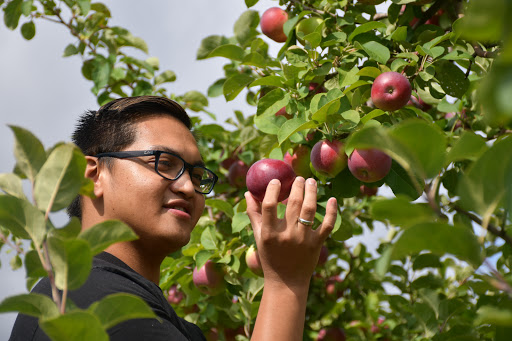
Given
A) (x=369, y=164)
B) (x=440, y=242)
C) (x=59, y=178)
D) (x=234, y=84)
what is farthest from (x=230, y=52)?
(x=440, y=242)

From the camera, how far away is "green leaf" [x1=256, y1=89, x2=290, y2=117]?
1.61 meters

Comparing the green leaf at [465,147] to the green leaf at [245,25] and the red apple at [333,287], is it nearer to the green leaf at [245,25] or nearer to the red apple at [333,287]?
the green leaf at [245,25]

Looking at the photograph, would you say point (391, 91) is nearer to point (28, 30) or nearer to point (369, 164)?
point (369, 164)

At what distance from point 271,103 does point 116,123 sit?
464 mm

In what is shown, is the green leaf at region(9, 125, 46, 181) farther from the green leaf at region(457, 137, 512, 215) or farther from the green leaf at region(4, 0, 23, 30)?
the green leaf at region(4, 0, 23, 30)

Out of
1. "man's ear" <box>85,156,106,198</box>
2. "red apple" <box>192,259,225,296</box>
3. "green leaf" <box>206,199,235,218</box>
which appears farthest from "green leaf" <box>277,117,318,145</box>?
"red apple" <box>192,259,225,296</box>

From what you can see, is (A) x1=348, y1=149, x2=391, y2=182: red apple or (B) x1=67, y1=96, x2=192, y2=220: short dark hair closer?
(A) x1=348, y1=149, x2=391, y2=182: red apple

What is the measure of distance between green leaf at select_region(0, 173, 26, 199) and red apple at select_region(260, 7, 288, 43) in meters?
1.65

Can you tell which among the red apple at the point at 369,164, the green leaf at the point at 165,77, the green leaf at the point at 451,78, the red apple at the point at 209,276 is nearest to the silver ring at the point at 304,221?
the red apple at the point at 369,164

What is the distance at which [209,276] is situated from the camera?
193 cm

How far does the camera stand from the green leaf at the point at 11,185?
1.75 ft

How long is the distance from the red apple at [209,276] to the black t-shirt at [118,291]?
68 centimetres

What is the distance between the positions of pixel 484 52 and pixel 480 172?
126cm

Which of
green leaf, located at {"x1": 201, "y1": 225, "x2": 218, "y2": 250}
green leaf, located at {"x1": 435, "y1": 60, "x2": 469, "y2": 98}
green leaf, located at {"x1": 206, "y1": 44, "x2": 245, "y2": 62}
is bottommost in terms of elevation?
green leaf, located at {"x1": 201, "y1": 225, "x2": 218, "y2": 250}
